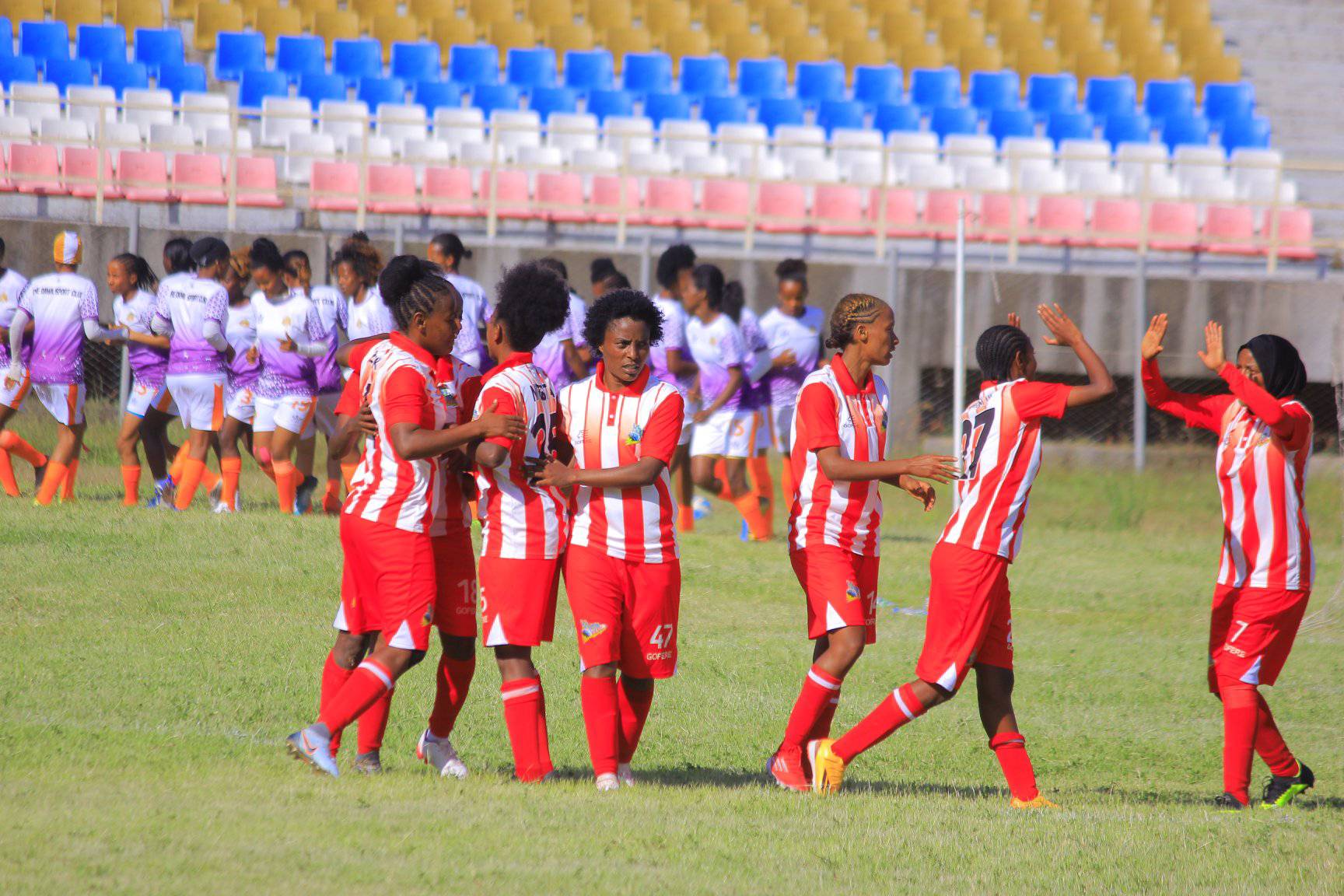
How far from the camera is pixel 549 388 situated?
5.82m

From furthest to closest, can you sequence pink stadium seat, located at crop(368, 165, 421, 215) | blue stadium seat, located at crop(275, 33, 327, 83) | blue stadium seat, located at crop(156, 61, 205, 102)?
blue stadium seat, located at crop(275, 33, 327, 83)
blue stadium seat, located at crop(156, 61, 205, 102)
pink stadium seat, located at crop(368, 165, 421, 215)

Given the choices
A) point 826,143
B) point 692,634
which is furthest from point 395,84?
point 692,634

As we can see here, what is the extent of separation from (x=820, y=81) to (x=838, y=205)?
4877mm

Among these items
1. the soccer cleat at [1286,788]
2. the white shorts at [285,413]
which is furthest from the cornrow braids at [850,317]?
the white shorts at [285,413]

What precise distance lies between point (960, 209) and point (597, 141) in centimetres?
819

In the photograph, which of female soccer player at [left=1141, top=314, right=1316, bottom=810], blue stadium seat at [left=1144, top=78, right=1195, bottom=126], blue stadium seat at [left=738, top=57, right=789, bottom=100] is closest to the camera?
female soccer player at [left=1141, top=314, right=1316, bottom=810]

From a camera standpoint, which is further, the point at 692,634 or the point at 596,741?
the point at 692,634

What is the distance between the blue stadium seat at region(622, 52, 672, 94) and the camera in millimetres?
23281

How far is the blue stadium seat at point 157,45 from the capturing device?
21.9 metres

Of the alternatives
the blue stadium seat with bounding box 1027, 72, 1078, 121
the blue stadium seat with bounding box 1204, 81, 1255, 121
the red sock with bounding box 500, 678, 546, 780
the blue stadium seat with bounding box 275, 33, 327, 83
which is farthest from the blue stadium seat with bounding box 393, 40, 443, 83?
the red sock with bounding box 500, 678, 546, 780

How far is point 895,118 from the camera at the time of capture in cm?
2267

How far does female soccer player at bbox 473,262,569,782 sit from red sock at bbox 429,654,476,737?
317 mm

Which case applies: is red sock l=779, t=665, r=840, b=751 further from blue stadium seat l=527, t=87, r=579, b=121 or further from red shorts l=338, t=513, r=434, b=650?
→ blue stadium seat l=527, t=87, r=579, b=121

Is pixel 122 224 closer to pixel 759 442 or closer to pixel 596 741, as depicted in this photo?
pixel 759 442
